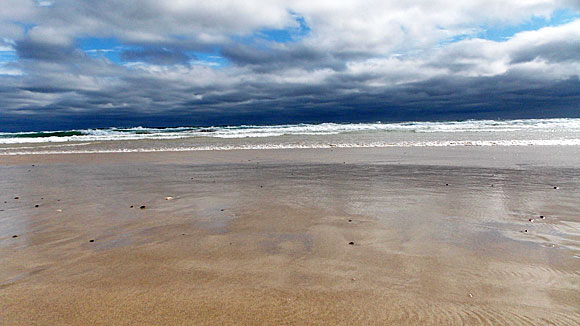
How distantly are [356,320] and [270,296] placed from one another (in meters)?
0.61

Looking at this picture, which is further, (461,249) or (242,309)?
(461,249)

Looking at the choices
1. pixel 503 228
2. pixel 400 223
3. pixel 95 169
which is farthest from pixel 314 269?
pixel 95 169

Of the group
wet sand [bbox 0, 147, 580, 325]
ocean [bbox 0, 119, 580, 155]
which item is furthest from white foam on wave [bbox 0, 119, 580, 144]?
wet sand [bbox 0, 147, 580, 325]

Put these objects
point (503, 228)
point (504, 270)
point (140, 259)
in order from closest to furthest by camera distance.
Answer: point (504, 270)
point (140, 259)
point (503, 228)

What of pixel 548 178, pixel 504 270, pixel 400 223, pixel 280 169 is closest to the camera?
pixel 504 270

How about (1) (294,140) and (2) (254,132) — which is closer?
(1) (294,140)

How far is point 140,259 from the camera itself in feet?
10.3

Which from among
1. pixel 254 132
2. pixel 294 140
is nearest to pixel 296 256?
pixel 294 140

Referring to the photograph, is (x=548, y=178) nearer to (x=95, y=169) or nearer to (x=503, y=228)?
(x=503, y=228)

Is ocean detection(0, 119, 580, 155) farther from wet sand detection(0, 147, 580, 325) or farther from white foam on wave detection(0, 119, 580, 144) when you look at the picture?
wet sand detection(0, 147, 580, 325)

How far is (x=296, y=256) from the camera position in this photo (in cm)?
315

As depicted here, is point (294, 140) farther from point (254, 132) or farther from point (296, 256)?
point (296, 256)

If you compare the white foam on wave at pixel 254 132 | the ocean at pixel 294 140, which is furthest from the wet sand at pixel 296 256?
the white foam on wave at pixel 254 132

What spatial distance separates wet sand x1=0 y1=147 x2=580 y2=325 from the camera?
2258 millimetres
